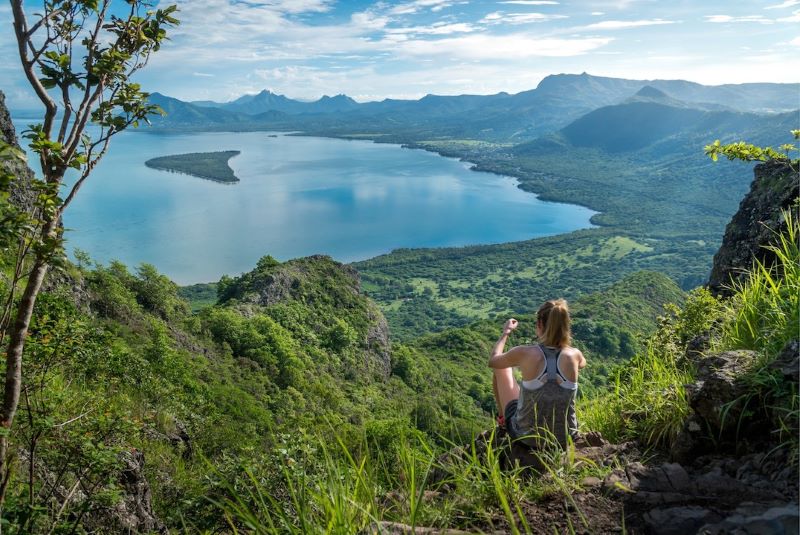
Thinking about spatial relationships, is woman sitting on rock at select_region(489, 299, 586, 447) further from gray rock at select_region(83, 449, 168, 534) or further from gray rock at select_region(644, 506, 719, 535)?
gray rock at select_region(83, 449, 168, 534)

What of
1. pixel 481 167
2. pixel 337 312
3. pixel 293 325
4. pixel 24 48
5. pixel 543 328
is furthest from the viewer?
pixel 481 167

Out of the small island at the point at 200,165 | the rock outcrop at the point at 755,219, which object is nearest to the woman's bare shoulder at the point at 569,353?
the rock outcrop at the point at 755,219

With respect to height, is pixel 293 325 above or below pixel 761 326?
below

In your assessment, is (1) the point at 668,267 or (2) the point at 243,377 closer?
(2) the point at 243,377

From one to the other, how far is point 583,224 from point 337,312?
324ft

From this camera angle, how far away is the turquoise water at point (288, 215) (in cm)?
8225

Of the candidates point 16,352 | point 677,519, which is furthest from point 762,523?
point 16,352

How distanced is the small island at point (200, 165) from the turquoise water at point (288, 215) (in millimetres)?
3987

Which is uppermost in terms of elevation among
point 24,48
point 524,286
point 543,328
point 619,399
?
point 24,48

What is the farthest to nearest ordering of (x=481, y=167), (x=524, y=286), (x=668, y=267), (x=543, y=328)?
1. (x=481, y=167)
2. (x=668, y=267)
3. (x=524, y=286)
4. (x=543, y=328)

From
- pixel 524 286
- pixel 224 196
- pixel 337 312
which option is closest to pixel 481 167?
pixel 224 196

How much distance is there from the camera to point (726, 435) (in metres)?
2.75

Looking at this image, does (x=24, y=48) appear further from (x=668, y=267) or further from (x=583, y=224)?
(x=583, y=224)

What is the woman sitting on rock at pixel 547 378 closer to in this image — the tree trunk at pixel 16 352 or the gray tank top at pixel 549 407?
the gray tank top at pixel 549 407
